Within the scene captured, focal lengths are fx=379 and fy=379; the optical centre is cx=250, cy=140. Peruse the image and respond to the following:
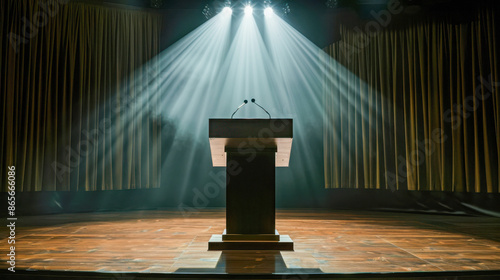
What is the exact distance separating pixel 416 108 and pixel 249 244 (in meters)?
3.71

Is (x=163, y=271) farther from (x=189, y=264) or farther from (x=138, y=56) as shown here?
(x=138, y=56)

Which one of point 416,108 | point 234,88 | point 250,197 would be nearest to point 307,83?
point 234,88

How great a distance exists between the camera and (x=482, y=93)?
4785mm

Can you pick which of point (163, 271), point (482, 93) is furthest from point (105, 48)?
point (482, 93)

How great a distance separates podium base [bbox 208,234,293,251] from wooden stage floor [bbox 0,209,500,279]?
0.06 meters

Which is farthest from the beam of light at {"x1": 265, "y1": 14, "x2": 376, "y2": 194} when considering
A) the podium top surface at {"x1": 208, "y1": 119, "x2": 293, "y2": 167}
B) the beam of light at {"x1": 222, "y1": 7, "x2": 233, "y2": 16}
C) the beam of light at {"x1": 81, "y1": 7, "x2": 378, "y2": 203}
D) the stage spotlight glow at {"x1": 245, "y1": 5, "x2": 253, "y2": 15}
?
the podium top surface at {"x1": 208, "y1": 119, "x2": 293, "y2": 167}

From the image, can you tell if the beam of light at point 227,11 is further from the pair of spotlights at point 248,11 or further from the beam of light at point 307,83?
the beam of light at point 307,83

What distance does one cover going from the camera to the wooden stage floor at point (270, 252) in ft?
7.17

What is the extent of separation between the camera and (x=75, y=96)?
5.31m

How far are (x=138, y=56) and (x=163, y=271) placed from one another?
4337mm

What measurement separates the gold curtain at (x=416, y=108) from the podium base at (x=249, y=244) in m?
3.18

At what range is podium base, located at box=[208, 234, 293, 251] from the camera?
101 inches

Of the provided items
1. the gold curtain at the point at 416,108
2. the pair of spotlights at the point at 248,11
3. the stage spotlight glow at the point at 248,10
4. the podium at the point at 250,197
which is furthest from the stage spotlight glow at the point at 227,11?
the podium at the point at 250,197

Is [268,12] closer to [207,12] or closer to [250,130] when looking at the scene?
[207,12]
